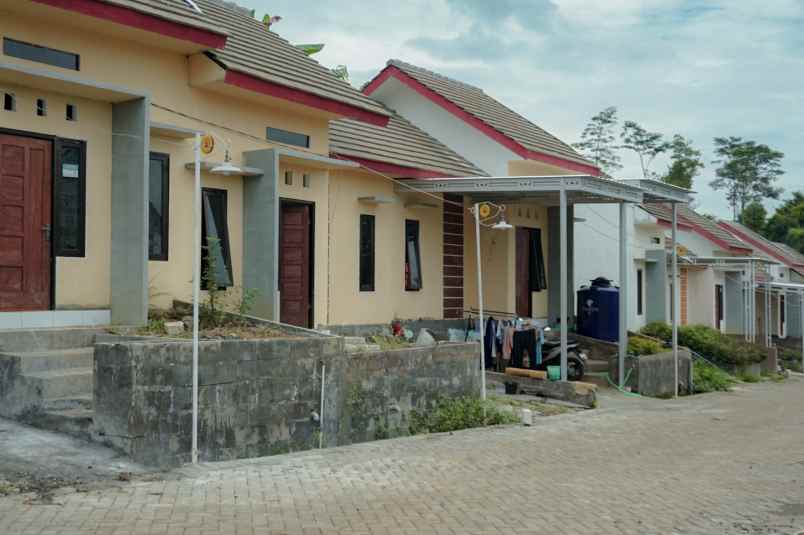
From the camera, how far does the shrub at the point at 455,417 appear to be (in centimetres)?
1258

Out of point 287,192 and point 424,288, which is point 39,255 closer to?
point 287,192

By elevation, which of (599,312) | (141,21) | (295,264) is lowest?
(599,312)

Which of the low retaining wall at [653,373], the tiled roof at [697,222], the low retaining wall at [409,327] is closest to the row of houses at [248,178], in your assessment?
the low retaining wall at [409,327]

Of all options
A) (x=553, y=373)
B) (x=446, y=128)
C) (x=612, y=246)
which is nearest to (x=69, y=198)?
(x=553, y=373)

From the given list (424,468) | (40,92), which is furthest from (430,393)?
Answer: (40,92)

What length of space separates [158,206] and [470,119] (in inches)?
403

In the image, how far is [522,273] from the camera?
21984mm

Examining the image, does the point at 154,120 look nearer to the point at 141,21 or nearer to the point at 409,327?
the point at 141,21

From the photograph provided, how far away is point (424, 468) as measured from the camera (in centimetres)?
950

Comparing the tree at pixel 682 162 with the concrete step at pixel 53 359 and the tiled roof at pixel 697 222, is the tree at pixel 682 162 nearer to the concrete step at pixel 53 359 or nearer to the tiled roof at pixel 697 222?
the tiled roof at pixel 697 222

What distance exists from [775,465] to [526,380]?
19.2ft

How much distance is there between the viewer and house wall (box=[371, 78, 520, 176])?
21.0 m

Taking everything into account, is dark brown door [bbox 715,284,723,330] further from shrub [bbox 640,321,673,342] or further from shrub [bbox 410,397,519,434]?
shrub [bbox 410,397,519,434]

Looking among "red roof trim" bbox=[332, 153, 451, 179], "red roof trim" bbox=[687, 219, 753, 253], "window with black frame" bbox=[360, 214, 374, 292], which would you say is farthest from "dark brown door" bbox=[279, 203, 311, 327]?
"red roof trim" bbox=[687, 219, 753, 253]
